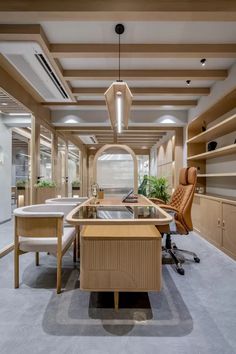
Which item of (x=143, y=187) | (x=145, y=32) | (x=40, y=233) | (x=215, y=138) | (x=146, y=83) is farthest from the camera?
(x=143, y=187)

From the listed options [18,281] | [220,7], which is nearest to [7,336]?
[18,281]

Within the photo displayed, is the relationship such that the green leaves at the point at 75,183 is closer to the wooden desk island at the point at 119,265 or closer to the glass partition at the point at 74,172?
the glass partition at the point at 74,172

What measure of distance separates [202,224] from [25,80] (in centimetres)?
408

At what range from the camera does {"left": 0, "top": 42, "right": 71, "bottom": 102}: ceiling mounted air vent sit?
9.36ft

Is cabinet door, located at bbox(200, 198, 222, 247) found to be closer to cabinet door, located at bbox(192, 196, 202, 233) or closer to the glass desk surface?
cabinet door, located at bbox(192, 196, 202, 233)

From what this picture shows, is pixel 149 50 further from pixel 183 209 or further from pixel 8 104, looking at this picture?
pixel 8 104

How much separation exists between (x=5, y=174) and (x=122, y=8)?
16.7 feet

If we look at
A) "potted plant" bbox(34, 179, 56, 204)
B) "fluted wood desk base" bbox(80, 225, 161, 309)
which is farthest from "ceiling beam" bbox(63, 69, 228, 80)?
"fluted wood desk base" bbox(80, 225, 161, 309)

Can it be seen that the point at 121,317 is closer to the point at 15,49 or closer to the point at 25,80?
the point at 15,49

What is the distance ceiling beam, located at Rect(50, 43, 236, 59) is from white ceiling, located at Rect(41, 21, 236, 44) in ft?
0.16

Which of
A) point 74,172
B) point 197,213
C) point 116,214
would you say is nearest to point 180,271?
point 116,214

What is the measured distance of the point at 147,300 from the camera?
90.2 inches

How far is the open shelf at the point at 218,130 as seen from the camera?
3.58 m

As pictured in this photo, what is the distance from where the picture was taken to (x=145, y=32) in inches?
110
